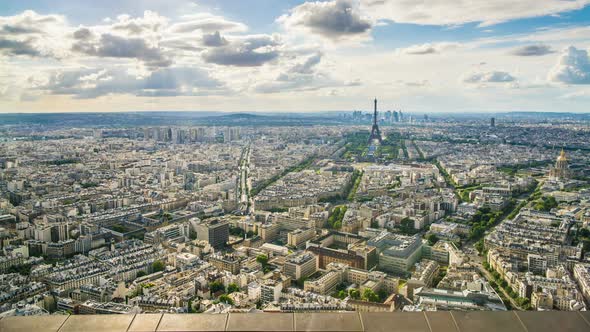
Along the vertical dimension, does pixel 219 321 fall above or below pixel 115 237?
above

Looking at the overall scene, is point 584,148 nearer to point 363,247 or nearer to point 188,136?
point 363,247

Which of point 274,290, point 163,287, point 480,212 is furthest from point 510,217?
point 163,287

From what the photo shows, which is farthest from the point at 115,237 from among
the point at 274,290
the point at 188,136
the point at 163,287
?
the point at 188,136

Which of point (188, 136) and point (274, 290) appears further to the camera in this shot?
point (188, 136)

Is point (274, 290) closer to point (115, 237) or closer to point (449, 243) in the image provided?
point (449, 243)

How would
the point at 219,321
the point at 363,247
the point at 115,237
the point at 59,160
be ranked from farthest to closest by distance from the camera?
the point at 59,160, the point at 115,237, the point at 363,247, the point at 219,321

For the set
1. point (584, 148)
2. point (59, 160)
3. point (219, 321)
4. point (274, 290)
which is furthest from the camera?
point (584, 148)
